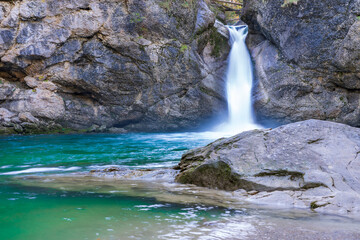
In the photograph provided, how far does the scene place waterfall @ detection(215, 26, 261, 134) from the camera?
52.8 feet

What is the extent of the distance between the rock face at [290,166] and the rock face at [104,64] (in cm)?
1040

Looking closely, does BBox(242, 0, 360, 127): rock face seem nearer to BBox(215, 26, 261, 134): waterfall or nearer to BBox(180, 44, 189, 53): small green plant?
BBox(215, 26, 261, 134): waterfall

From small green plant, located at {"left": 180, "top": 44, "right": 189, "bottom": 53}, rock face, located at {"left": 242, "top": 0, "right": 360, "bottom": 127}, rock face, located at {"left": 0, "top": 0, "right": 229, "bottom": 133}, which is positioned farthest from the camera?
small green plant, located at {"left": 180, "top": 44, "right": 189, "bottom": 53}

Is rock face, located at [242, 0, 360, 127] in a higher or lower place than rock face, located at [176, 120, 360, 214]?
higher

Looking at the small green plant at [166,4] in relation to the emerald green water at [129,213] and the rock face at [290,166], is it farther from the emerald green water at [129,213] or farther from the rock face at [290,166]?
the emerald green water at [129,213]

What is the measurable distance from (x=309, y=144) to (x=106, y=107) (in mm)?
12553

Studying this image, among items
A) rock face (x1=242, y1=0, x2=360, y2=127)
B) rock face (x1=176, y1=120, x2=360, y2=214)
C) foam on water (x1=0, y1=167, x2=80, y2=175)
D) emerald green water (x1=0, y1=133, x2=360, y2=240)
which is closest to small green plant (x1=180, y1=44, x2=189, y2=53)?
rock face (x1=242, y1=0, x2=360, y2=127)

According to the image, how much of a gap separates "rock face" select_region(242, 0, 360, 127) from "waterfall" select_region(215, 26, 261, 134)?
501 millimetres

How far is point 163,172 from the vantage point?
511 centimetres

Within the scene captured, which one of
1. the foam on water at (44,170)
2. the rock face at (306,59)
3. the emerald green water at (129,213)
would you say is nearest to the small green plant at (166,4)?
the rock face at (306,59)

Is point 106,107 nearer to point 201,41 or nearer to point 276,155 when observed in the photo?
point 201,41

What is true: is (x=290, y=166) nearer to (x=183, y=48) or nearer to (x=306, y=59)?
(x=183, y=48)

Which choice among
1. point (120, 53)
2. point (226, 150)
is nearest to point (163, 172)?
point (226, 150)

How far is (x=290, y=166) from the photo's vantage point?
13.1 feet
